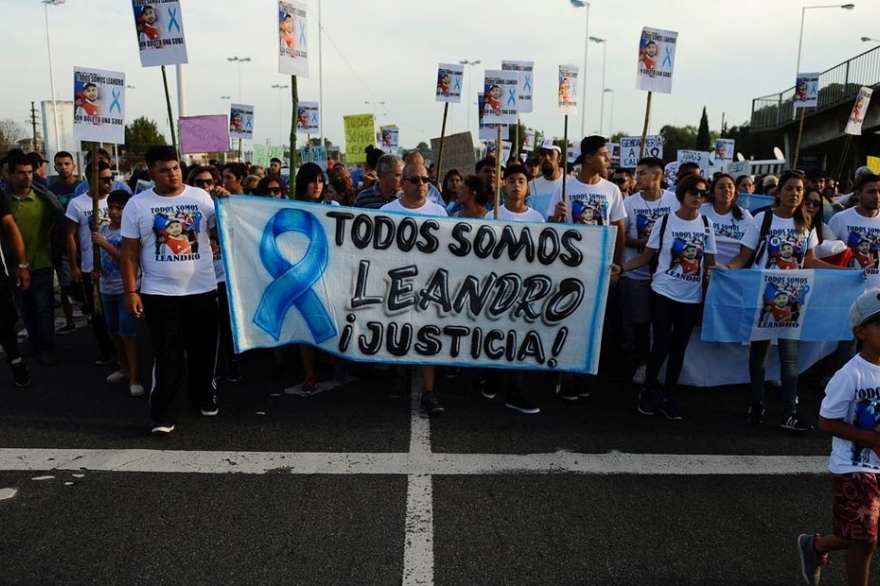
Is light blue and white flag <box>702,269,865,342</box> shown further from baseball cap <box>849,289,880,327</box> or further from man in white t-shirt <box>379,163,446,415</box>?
baseball cap <box>849,289,880,327</box>

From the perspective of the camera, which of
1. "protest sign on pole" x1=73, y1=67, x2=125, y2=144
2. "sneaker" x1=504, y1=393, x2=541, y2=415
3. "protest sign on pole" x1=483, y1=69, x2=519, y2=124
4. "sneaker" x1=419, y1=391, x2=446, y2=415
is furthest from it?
"protest sign on pole" x1=483, y1=69, x2=519, y2=124

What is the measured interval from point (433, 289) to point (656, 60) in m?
3.91

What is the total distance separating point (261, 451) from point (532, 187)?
16.4 feet

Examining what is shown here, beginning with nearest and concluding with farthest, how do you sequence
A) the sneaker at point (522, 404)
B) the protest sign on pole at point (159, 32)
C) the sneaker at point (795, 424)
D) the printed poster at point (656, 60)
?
the sneaker at point (795, 424)
the sneaker at point (522, 404)
the protest sign on pole at point (159, 32)
the printed poster at point (656, 60)

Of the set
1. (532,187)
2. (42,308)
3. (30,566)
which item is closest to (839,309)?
(532,187)

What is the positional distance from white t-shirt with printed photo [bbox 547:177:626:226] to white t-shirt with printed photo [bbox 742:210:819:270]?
41.1 inches

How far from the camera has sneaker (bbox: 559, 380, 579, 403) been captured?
5.74m

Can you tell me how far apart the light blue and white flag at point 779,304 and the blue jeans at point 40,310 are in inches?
236

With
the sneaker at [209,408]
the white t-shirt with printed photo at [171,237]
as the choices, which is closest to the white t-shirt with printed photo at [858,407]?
the white t-shirt with printed photo at [171,237]

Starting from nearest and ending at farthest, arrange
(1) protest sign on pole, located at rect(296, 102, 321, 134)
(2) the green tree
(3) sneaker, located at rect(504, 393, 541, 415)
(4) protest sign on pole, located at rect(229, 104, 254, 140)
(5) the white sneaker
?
(3) sneaker, located at rect(504, 393, 541, 415) → (5) the white sneaker → (4) protest sign on pole, located at rect(229, 104, 254, 140) → (1) protest sign on pole, located at rect(296, 102, 321, 134) → (2) the green tree

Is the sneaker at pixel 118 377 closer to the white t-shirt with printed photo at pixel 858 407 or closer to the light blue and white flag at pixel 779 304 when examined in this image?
the light blue and white flag at pixel 779 304

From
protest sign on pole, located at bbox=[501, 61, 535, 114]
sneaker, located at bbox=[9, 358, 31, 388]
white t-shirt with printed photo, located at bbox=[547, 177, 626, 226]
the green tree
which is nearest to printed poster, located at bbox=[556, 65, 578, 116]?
protest sign on pole, located at bbox=[501, 61, 535, 114]

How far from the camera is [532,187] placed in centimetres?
834

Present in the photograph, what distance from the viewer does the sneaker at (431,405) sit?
5.27 m
